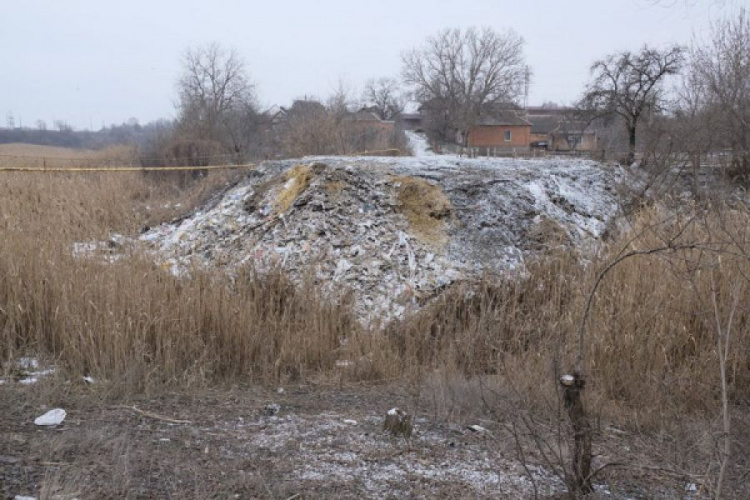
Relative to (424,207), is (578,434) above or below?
below

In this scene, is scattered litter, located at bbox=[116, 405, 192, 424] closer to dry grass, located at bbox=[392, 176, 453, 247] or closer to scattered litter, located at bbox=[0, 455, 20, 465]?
scattered litter, located at bbox=[0, 455, 20, 465]

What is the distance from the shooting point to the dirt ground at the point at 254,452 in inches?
103

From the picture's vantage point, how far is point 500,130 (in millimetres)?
63438

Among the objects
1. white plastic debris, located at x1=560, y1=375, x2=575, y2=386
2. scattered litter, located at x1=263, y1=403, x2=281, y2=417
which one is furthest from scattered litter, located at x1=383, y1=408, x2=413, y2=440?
white plastic debris, located at x1=560, y1=375, x2=575, y2=386

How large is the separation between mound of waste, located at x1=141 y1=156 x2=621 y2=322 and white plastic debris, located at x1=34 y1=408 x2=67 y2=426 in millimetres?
2310

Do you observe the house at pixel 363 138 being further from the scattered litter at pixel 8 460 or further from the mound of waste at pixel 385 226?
the scattered litter at pixel 8 460

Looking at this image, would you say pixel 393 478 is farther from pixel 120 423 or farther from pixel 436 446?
pixel 120 423

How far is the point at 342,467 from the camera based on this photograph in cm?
292

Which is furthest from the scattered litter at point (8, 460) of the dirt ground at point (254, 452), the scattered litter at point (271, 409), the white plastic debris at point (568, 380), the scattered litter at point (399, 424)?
the white plastic debris at point (568, 380)

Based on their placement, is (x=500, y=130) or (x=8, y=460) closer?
(x=8, y=460)

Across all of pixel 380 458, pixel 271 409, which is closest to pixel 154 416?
pixel 271 409

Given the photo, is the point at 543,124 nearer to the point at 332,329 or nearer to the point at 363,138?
the point at 363,138

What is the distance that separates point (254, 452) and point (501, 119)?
62240 millimetres

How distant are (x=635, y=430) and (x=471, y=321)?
1.92m
